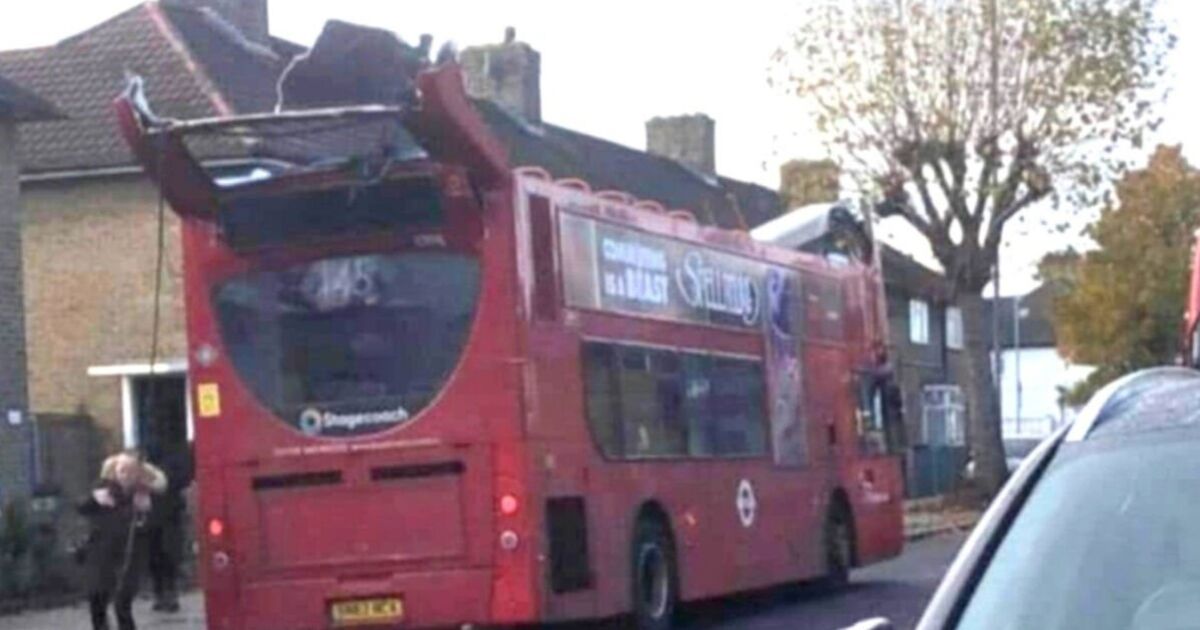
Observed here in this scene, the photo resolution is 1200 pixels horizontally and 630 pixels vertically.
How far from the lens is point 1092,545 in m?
6.34

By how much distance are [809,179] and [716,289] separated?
2472 centimetres

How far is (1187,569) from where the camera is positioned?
247 inches

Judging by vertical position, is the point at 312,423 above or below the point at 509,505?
above

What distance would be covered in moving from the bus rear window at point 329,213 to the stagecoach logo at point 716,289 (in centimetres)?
443

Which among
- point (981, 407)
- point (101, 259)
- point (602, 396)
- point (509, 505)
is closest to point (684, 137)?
point (981, 407)

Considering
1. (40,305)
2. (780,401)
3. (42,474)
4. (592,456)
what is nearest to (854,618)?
(780,401)

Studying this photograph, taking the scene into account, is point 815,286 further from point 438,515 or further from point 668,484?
point 438,515

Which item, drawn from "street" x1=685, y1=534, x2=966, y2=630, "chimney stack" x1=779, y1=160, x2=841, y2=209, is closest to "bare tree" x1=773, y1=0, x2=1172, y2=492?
"chimney stack" x1=779, y1=160, x2=841, y2=209

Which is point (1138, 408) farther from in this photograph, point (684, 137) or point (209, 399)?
point (684, 137)

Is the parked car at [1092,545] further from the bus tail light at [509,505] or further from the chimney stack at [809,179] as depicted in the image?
the chimney stack at [809,179]

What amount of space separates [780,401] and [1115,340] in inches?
1894

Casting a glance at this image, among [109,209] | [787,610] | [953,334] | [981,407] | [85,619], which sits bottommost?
[787,610]

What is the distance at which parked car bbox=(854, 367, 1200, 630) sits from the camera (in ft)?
20.3

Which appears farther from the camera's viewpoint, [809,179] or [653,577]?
[809,179]
